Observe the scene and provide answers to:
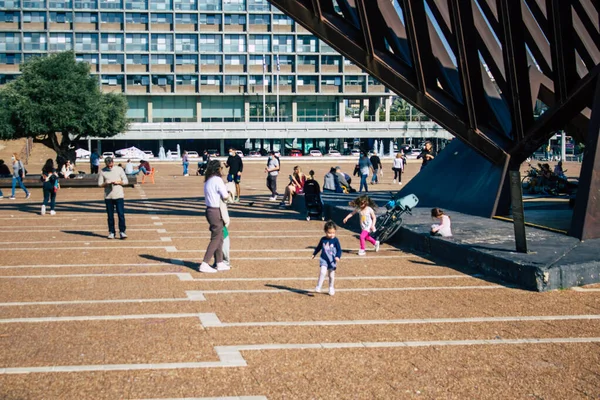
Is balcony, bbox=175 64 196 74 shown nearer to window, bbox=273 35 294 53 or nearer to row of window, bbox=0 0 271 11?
row of window, bbox=0 0 271 11

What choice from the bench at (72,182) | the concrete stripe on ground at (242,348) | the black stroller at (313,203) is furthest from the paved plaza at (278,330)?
the bench at (72,182)

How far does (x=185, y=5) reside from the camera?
10488 cm

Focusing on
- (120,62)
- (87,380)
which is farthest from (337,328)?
(120,62)

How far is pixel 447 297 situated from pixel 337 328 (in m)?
2.54

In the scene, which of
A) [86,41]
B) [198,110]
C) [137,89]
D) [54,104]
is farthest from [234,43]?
[54,104]

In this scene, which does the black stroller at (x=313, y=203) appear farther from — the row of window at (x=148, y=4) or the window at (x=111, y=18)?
the window at (x=111, y=18)

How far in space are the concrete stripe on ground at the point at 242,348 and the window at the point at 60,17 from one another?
101 metres

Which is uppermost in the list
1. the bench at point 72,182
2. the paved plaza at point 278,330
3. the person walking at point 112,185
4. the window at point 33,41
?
the window at point 33,41

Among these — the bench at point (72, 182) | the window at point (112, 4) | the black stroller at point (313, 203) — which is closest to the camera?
the black stroller at point (313, 203)

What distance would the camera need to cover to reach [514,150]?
14.8m

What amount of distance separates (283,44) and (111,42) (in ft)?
73.2

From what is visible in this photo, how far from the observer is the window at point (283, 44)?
354 ft

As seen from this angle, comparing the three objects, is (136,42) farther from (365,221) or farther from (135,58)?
(365,221)

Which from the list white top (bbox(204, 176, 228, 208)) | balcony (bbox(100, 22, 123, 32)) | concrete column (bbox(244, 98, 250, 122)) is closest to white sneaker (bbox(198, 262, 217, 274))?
white top (bbox(204, 176, 228, 208))
